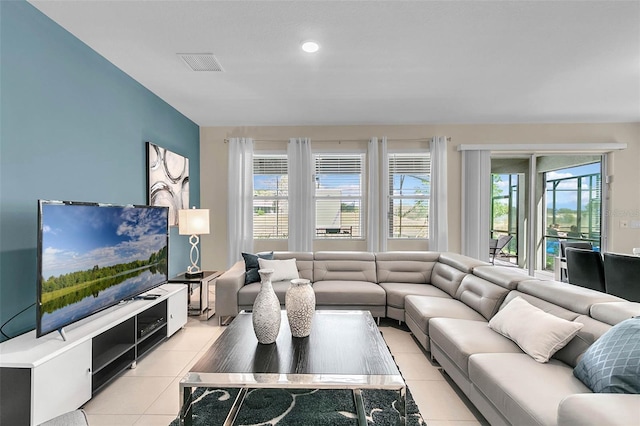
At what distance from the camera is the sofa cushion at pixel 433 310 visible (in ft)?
Result: 8.29

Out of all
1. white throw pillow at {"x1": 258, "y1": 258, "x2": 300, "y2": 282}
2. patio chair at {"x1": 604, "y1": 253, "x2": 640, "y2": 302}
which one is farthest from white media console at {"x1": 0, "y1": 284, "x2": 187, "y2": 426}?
patio chair at {"x1": 604, "y1": 253, "x2": 640, "y2": 302}

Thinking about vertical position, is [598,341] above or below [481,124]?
below

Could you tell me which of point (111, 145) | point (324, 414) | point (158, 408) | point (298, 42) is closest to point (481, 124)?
point (298, 42)

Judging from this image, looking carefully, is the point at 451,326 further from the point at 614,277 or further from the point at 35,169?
the point at 35,169

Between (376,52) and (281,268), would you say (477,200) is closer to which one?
(376,52)

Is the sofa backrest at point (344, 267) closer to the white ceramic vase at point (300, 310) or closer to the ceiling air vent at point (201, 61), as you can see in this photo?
the white ceramic vase at point (300, 310)

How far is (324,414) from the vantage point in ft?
5.99

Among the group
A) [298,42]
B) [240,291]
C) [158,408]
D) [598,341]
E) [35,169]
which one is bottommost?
[158,408]

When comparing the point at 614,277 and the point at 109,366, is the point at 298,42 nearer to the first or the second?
the point at 109,366

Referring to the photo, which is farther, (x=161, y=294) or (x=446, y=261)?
(x=446, y=261)

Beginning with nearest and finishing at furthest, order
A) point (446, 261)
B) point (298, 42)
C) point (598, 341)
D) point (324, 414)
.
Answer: point (598, 341) → point (324, 414) → point (298, 42) → point (446, 261)

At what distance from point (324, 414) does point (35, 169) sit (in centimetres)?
252

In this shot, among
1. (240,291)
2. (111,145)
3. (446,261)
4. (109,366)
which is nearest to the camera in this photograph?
(109,366)

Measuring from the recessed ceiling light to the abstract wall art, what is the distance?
2.10m
